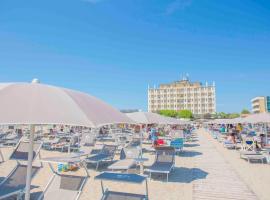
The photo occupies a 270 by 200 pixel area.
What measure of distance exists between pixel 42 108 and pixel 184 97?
117033 millimetres

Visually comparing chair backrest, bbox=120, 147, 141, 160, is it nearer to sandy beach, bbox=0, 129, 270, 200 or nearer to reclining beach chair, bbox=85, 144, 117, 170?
reclining beach chair, bbox=85, 144, 117, 170

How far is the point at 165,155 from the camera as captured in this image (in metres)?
8.33

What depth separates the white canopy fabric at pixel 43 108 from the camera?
2.45 metres

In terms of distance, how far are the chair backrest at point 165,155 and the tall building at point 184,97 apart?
107 m

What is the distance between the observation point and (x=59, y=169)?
334 inches

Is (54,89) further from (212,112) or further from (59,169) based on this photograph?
(212,112)

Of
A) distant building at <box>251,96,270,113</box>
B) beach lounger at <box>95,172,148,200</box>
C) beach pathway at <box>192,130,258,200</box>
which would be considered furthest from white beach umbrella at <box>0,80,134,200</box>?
distant building at <box>251,96,270,113</box>

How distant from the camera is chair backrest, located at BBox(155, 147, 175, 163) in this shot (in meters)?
8.26

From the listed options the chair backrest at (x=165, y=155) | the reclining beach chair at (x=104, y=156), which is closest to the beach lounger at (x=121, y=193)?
the chair backrest at (x=165, y=155)

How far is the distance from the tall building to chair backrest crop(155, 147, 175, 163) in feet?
350

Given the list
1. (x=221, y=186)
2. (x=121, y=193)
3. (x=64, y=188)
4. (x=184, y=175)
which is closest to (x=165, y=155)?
(x=184, y=175)

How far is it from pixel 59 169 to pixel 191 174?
4.31 m

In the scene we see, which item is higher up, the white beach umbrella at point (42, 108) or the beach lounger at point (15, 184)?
→ the white beach umbrella at point (42, 108)

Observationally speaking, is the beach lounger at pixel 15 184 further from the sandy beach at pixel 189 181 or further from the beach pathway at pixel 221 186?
the beach pathway at pixel 221 186
